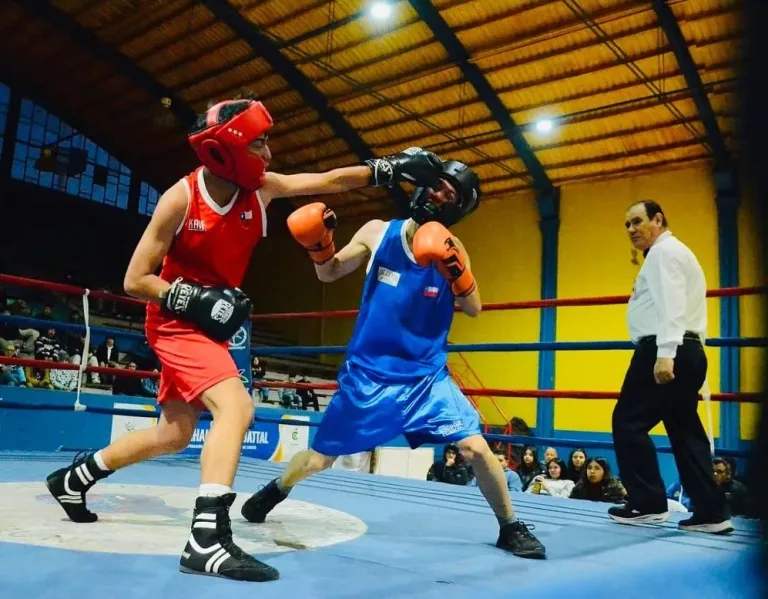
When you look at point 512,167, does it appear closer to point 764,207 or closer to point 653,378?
point 653,378

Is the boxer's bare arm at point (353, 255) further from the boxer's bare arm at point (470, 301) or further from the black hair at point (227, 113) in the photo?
the black hair at point (227, 113)

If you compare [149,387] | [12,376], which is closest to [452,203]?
[149,387]

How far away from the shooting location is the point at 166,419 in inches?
88.2

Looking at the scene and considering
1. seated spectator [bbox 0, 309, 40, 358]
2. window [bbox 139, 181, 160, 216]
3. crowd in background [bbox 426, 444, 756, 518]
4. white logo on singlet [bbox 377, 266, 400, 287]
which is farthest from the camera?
window [bbox 139, 181, 160, 216]

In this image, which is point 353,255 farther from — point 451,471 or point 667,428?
point 451,471

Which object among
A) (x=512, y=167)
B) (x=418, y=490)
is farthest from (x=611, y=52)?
(x=418, y=490)

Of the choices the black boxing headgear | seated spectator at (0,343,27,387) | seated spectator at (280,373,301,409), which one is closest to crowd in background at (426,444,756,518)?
the black boxing headgear

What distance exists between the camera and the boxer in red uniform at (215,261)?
1.88m

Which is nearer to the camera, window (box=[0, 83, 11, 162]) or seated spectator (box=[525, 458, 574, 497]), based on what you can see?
seated spectator (box=[525, 458, 574, 497])

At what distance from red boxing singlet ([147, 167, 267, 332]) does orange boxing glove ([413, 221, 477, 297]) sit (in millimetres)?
489

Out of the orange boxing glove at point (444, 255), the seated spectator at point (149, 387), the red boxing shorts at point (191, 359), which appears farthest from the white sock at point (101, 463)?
the seated spectator at point (149, 387)

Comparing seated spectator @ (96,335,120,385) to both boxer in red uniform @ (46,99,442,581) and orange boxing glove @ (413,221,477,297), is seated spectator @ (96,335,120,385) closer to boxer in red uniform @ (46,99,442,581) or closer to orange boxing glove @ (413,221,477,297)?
boxer in red uniform @ (46,99,442,581)

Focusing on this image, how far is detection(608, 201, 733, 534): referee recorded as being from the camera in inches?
108

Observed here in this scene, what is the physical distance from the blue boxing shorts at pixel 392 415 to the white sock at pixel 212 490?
58 cm
